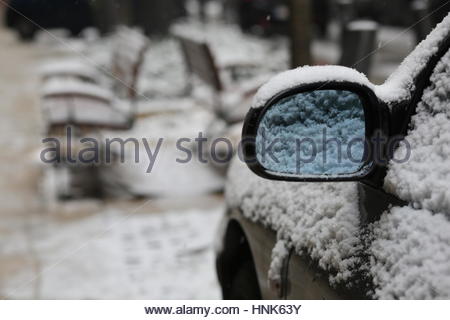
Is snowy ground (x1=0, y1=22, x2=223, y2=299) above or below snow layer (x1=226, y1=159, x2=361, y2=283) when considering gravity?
below

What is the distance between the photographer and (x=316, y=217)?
5.95ft

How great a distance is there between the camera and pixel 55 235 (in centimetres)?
505

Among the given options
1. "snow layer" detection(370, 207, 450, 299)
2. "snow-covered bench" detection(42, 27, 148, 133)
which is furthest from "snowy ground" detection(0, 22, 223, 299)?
"snow layer" detection(370, 207, 450, 299)

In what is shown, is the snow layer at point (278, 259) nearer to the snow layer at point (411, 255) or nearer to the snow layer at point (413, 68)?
the snow layer at point (411, 255)

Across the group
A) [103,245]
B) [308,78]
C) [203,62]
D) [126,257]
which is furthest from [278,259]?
[203,62]

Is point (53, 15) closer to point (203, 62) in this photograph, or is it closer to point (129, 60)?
point (129, 60)

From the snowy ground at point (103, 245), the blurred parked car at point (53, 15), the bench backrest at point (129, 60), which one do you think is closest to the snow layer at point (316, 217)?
the snowy ground at point (103, 245)

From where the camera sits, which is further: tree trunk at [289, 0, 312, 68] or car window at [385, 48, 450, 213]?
tree trunk at [289, 0, 312, 68]

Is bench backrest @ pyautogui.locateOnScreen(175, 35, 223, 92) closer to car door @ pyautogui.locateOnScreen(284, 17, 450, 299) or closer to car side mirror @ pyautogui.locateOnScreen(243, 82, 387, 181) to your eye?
car side mirror @ pyautogui.locateOnScreen(243, 82, 387, 181)

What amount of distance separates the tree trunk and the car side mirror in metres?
3.10

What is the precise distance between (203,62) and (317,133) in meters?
4.95

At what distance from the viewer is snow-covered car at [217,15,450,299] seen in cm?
142

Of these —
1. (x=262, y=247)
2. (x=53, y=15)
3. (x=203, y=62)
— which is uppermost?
(x=262, y=247)

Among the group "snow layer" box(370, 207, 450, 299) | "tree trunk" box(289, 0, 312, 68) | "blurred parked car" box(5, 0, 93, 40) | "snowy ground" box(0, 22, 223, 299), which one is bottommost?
"blurred parked car" box(5, 0, 93, 40)
